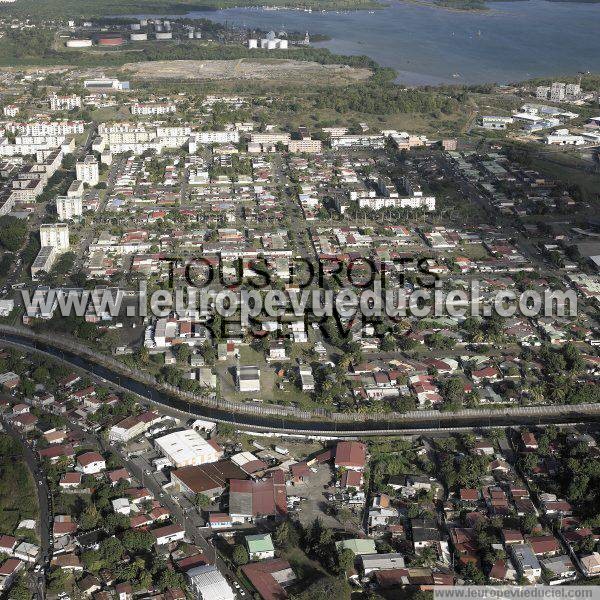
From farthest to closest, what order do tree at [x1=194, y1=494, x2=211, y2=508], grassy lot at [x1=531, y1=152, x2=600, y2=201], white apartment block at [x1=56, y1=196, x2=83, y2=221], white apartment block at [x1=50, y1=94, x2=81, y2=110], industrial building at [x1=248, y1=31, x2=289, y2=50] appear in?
1. industrial building at [x1=248, y1=31, x2=289, y2=50]
2. white apartment block at [x1=50, y1=94, x2=81, y2=110]
3. grassy lot at [x1=531, y1=152, x2=600, y2=201]
4. white apartment block at [x1=56, y1=196, x2=83, y2=221]
5. tree at [x1=194, y1=494, x2=211, y2=508]

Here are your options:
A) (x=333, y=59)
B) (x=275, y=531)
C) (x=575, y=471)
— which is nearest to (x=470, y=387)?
(x=575, y=471)

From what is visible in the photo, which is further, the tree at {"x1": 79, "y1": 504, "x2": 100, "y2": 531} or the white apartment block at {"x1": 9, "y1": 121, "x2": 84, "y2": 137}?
the white apartment block at {"x1": 9, "y1": 121, "x2": 84, "y2": 137}

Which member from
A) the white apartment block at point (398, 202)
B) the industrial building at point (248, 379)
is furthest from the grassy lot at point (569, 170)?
the industrial building at point (248, 379)

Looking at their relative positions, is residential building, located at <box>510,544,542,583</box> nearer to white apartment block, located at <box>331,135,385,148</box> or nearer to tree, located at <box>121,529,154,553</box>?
tree, located at <box>121,529,154,553</box>

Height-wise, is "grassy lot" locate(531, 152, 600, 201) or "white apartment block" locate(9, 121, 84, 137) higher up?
"white apartment block" locate(9, 121, 84, 137)

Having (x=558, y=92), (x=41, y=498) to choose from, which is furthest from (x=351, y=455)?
(x=558, y=92)

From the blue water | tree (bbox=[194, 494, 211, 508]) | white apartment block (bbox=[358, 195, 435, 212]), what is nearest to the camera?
tree (bbox=[194, 494, 211, 508])

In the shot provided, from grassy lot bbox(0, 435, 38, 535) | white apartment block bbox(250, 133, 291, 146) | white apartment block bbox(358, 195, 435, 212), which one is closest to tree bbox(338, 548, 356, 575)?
grassy lot bbox(0, 435, 38, 535)
